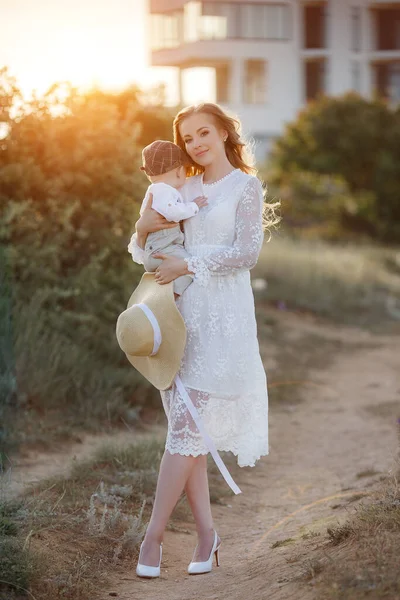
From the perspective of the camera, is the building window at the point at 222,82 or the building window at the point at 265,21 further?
the building window at the point at 222,82

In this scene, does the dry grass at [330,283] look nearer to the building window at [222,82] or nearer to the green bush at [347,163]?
the green bush at [347,163]

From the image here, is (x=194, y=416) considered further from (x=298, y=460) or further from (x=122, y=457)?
(x=298, y=460)

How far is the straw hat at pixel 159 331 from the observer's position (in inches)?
171

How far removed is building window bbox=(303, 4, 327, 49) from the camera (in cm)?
4153

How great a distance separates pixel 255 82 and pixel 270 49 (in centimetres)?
145

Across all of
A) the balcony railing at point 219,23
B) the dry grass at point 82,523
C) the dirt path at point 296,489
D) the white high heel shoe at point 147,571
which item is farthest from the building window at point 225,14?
the white high heel shoe at point 147,571

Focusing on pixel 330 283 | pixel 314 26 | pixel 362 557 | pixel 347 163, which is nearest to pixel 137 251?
pixel 362 557

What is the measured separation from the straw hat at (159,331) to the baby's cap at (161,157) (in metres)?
0.52

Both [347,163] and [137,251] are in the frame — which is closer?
[137,251]

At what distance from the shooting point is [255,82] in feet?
134

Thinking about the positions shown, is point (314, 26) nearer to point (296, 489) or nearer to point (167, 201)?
point (296, 489)

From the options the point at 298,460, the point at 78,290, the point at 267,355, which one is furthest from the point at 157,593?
the point at 267,355

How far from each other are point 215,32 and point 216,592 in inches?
1455

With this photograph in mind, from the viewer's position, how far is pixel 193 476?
4559 millimetres
